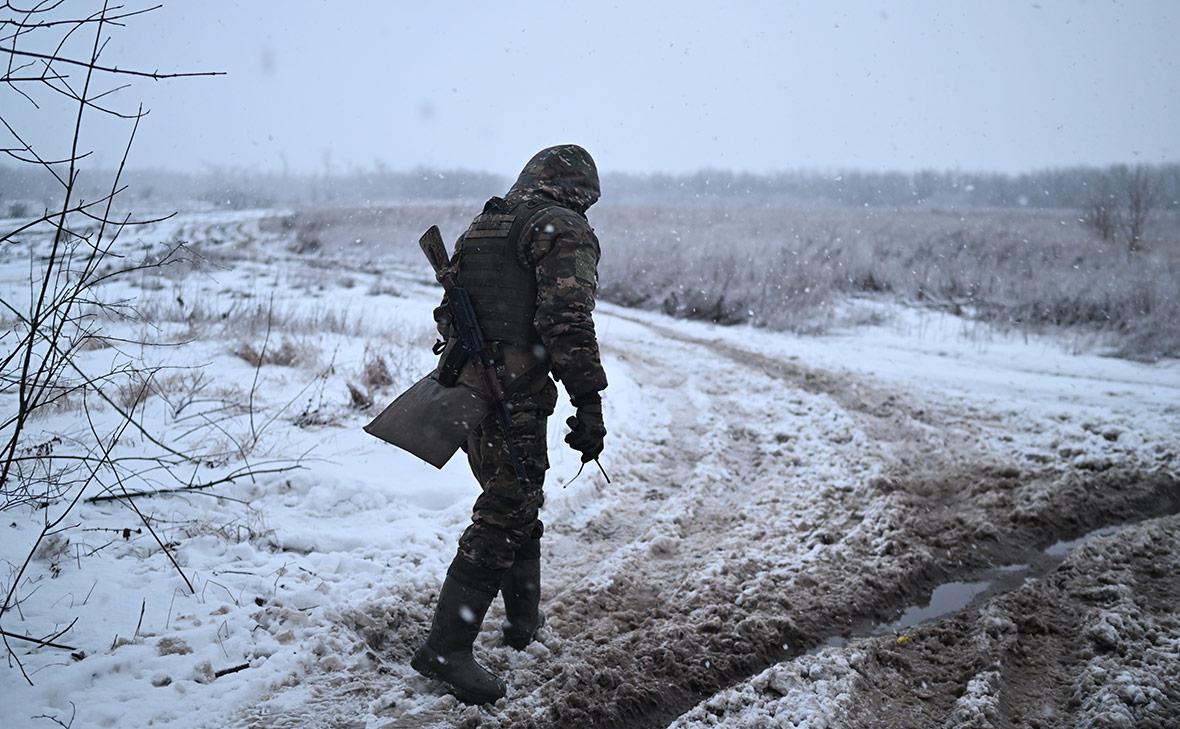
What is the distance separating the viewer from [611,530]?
4418mm

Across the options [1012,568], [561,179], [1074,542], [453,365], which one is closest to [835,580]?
[1012,568]

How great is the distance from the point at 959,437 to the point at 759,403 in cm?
197

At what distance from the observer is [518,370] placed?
2.87 meters

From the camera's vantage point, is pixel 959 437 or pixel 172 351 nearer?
pixel 959 437

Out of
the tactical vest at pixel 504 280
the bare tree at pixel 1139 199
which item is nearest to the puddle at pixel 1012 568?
the tactical vest at pixel 504 280

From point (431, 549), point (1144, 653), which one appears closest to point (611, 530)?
point (431, 549)

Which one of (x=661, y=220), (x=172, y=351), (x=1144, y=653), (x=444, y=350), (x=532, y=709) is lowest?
(x=532, y=709)

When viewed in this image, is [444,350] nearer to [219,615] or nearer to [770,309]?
[219,615]

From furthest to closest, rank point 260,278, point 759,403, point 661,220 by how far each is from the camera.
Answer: point 661,220 < point 260,278 < point 759,403

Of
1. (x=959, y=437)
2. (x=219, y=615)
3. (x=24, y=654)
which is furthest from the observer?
(x=959, y=437)

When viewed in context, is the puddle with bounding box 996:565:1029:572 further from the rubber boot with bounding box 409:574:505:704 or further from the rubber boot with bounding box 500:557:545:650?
the rubber boot with bounding box 409:574:505:704

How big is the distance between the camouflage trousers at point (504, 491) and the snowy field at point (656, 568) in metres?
0.53

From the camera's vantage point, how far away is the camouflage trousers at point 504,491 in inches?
111

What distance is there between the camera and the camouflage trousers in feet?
9.28
